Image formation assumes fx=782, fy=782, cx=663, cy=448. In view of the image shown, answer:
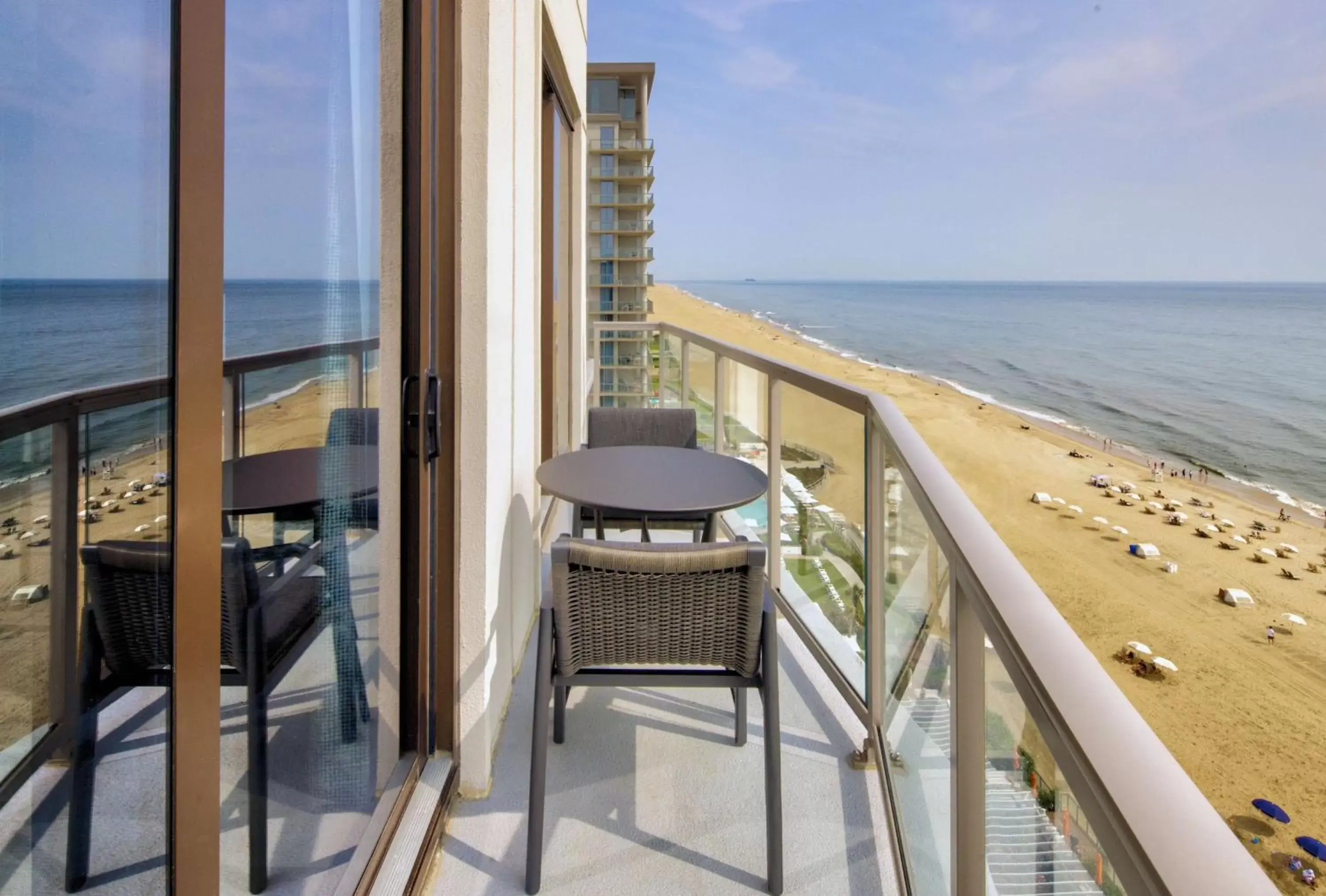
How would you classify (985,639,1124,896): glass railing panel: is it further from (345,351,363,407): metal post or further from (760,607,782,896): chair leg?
(345,351,363,407): metal post

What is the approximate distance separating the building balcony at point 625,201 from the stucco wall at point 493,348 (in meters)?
18.6

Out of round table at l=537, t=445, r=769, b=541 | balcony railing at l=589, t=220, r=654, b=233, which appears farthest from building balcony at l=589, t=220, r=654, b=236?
round table at l=537, t=445, r=769, b=541

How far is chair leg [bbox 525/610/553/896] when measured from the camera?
5.42ft

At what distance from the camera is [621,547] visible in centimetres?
158

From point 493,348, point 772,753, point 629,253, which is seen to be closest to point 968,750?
point 772,753

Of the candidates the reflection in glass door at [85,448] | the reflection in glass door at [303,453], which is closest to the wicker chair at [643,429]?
the reflection in glass door at [303,453]

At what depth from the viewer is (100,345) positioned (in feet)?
2.23

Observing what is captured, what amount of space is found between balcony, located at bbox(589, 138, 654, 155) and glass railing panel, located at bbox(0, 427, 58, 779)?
20.1 metres

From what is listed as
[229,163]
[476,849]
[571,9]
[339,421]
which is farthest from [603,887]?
[571,9]

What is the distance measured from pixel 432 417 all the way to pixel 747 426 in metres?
1.88

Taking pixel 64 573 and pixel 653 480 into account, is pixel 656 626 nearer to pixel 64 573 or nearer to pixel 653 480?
pixel 653 480

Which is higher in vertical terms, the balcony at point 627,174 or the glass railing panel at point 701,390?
the balcony at point 627,174

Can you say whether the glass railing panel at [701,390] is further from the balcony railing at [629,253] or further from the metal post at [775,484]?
the balcony railing at [629,253]

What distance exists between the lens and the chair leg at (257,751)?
3.40 ft
